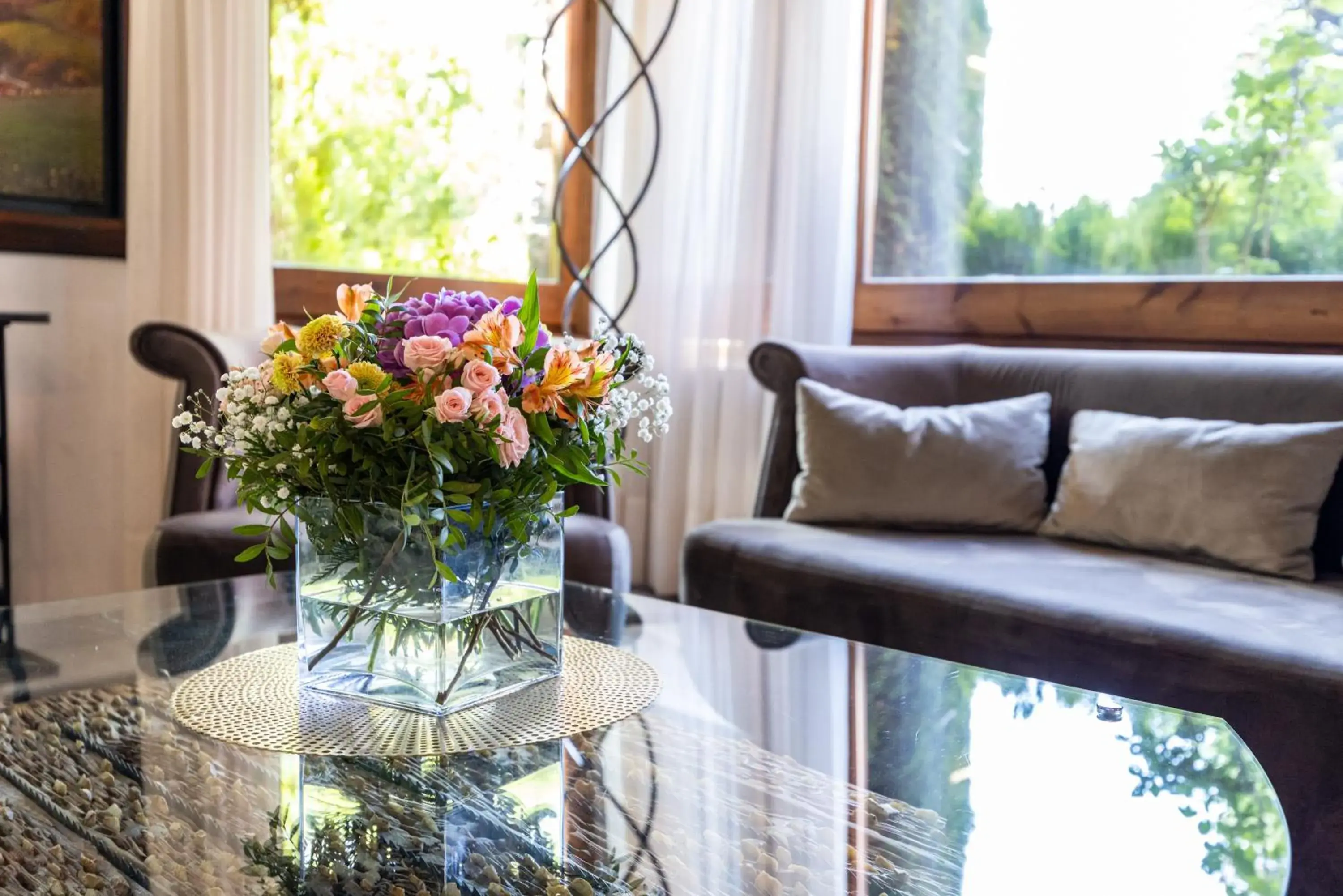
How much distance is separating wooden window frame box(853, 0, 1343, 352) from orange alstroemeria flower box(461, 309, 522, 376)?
6.88ft

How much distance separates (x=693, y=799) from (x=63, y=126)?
106 inches

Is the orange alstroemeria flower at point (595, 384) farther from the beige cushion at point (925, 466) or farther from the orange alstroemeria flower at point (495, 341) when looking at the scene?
the beige cushion at point (925, 466)

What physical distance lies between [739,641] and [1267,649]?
75 cm

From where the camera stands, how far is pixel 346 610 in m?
1.19

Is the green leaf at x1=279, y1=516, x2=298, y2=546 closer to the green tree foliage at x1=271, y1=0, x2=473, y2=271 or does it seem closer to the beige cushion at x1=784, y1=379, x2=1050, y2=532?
the beige cushion at x1=784, y1=379, x2=1050, y2=532

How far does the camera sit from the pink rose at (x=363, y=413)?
3.59ft

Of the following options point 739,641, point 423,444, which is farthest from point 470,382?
point 739,641

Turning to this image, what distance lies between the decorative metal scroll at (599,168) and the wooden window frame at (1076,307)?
61 centimetres

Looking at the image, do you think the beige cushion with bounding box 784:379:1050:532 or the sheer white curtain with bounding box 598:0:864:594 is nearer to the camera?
the beige cushion with bounding box 784:379:1050:532

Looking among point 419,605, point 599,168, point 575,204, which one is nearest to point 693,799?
point 419,605

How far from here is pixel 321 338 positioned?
116cm

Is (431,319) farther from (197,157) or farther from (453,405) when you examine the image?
(197,157)

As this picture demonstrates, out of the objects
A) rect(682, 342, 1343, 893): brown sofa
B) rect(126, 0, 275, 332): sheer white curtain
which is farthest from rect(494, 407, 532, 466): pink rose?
rect(126, 0, 275, 332): sheer white curtain

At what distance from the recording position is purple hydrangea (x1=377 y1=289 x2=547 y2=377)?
1.14 metres
